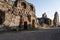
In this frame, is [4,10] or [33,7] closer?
[4,10]

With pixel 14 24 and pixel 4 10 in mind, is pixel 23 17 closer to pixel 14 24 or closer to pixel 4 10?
pixel 14 24

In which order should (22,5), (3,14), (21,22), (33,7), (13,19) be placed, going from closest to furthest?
1. (3,14)
2. (13,19)
3. (21,22)
4. (22,5)
5. (33,7)

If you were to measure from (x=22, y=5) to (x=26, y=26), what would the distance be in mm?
5763

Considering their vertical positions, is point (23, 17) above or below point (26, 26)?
above

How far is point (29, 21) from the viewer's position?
31.5 metres

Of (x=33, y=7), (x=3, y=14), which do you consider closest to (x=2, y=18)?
(x=3, y=14)

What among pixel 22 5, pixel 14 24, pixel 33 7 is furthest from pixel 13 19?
pixel 33 7

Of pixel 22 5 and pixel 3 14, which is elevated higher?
pixel 22 5

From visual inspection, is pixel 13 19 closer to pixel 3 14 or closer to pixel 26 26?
pixel 3 14

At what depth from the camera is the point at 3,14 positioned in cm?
2256

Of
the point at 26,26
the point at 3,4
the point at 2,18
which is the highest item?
the point at 3,4

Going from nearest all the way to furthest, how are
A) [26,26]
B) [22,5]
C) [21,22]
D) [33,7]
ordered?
1. [21,22]
2. [26,26]
3. [22,5]
4. [33,7]

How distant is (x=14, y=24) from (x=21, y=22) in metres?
2.71

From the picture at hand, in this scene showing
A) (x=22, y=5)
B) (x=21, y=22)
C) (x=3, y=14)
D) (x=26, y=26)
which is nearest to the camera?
(x=3, y=14)
